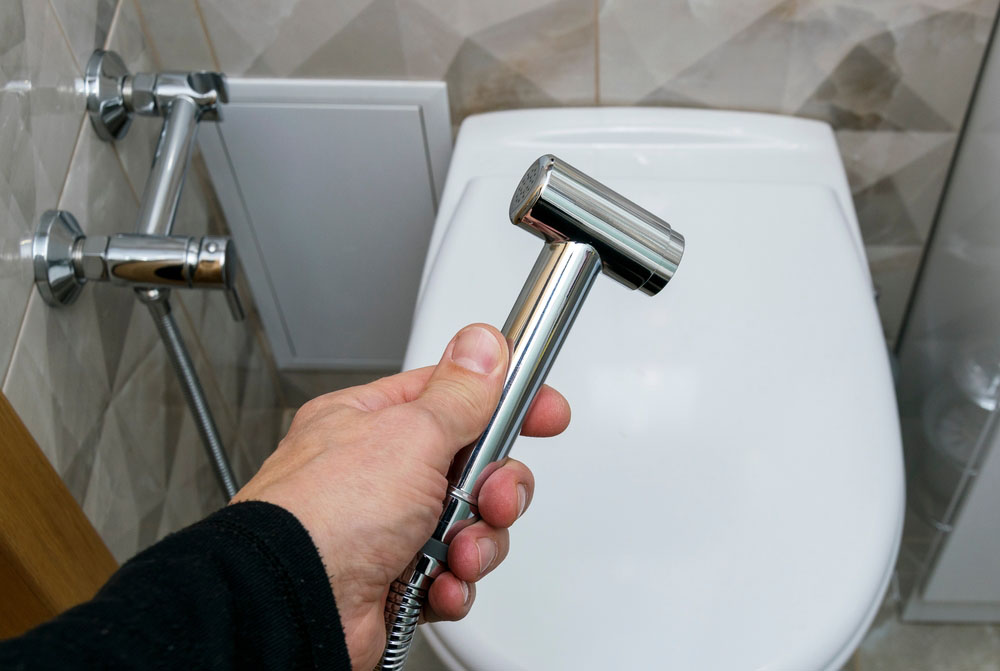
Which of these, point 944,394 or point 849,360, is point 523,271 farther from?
point 944,394

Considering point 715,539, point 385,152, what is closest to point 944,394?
point 715,539

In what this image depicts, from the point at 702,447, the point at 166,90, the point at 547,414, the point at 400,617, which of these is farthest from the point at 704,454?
the point at 166,90

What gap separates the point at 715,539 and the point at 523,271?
0.78 feet

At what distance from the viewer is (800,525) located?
0.54 m

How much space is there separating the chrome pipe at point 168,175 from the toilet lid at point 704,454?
0.21 meters

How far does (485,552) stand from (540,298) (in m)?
0.12

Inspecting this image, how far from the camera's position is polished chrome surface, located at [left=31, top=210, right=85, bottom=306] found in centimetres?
61

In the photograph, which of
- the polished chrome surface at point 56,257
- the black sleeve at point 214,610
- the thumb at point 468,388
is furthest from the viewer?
the polished chrome surface at point 56,257

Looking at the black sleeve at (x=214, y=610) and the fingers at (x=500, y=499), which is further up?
the black sleeve at (x=214, y=610)

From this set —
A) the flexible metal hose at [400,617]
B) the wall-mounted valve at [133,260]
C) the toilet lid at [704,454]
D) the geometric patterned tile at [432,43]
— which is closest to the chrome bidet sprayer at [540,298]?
the flexible metal hose at [400,617]

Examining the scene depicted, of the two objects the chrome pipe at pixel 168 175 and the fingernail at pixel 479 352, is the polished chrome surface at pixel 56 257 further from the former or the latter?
the fingernail at pixel 479 352

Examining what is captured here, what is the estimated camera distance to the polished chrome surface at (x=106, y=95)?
0.70m

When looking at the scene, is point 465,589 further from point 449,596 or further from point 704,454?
point 704,454

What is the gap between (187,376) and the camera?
0.71 meters
